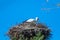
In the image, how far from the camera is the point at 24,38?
2.29 meters

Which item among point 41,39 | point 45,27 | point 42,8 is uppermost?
point 42,8

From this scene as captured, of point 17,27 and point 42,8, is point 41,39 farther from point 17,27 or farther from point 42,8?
point 42,8

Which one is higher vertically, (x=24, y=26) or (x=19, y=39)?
(x=24, y=26)

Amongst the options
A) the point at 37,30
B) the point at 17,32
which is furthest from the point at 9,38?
the point at 37,30

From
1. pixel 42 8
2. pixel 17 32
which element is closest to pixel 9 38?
pixel 17 32

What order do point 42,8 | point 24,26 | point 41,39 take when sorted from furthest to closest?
1. point 42,8
2. point 24,26
3. point 41,39

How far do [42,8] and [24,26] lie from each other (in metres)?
Result: 0.58

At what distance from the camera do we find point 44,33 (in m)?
2.31

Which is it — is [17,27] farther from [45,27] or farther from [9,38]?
[45,27]

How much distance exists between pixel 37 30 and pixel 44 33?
93 mm

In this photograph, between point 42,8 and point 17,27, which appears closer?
point 17,27

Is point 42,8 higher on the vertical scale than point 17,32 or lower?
higher

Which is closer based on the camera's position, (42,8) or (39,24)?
(39,24)

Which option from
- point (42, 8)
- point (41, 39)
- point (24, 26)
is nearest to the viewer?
point (41, 39)
